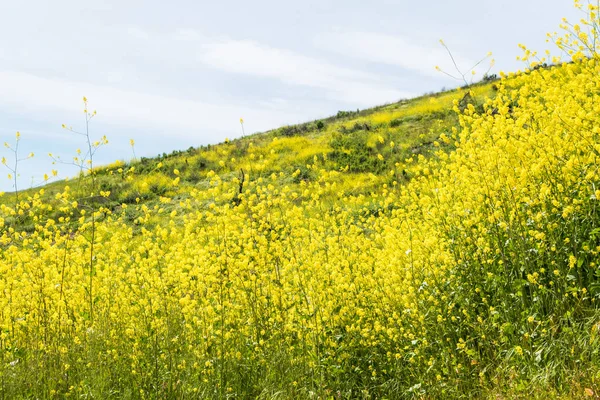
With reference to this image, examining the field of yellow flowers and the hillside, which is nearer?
the field of yellow flowers

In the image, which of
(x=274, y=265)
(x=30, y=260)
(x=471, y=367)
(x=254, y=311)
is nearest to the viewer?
(x=471, y=367)

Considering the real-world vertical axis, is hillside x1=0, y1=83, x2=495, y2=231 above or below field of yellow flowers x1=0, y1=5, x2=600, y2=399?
above

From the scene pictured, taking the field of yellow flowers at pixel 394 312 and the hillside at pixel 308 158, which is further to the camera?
the hillside at pixel 308 158

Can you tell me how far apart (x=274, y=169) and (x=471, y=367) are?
58.5 ft

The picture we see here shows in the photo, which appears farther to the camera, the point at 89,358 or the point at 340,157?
the point at 340,157

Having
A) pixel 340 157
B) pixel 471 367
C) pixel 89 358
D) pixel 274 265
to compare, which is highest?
pixel 340 157

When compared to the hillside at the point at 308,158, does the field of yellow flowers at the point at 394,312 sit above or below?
below

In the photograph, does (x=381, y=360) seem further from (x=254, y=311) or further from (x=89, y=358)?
(x=89, y=358)

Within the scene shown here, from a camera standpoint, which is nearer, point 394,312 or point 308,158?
point 394,312

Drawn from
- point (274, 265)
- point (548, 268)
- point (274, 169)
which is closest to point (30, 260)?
point (274, 265)

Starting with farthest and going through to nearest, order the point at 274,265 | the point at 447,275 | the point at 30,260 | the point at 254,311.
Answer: the point at 30,260 < the point at 274,265 < the point at 447,275 < the point at 254,311

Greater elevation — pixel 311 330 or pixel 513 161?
pixel 513 161

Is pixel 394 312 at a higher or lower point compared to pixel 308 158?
lower

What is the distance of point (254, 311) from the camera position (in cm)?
536
